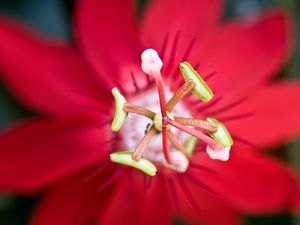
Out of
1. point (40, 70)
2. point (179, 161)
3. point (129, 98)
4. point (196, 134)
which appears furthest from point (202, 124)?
point (40, 70)

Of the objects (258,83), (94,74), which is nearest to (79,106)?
(94,74)

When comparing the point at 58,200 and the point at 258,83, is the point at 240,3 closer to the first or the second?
the point at 258,83

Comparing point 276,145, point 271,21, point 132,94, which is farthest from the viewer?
point 276,145

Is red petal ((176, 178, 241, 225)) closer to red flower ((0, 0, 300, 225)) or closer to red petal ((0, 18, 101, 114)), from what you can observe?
red flower ((0, 0, 300, 225))

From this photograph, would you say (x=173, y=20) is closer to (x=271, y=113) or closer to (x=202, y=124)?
(x=271, y=113)

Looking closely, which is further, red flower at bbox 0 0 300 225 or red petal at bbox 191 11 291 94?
red petal at bbox 191 11 291 94

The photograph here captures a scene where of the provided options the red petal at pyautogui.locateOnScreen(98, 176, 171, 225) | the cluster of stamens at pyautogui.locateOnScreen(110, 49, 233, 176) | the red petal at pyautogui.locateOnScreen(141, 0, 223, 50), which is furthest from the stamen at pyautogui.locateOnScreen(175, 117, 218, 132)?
the red petal at pyautogui.locateOnScreen(141, 0, 223, 50)

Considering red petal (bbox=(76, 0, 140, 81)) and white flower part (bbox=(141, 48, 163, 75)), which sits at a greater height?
red petal (bbox=(76, 0, 140, 81))
